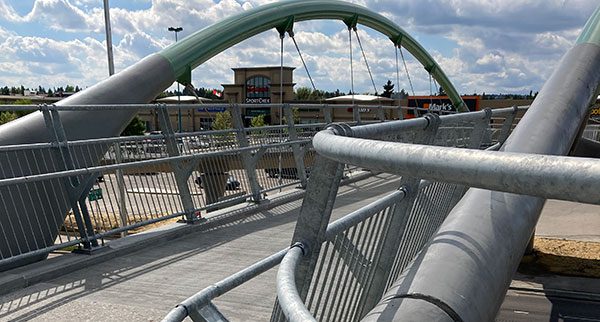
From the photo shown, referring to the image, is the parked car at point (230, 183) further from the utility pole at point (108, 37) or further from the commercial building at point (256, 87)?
the commercial building at point (256, 87)

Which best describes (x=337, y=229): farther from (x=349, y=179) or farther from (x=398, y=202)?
(x=349, y=179)

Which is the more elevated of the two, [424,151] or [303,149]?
[424,151]

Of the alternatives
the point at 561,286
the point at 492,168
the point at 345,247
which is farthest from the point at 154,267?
the point at 561,286

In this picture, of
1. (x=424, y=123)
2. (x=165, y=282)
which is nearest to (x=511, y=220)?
(x=424, y=123)

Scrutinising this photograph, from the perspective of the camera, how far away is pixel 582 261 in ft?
37.0

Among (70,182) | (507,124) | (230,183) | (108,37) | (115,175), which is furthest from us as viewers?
(108,37)

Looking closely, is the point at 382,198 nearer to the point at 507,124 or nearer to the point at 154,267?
the point at 154,267

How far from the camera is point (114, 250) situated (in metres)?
6.10

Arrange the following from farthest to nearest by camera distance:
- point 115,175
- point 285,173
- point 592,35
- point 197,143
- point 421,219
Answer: point 285,173, point 197,143, point 115,175, point 592,35, point 421,219

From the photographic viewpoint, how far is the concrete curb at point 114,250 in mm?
5156

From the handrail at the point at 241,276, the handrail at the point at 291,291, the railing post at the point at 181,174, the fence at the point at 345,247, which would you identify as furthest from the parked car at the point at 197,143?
the handrail at the point at 291,291

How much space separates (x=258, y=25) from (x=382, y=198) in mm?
12710

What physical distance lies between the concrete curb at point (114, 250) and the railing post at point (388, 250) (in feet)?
12.1

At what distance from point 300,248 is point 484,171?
1.04 meters
